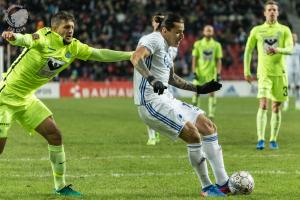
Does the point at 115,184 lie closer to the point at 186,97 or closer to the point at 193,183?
the point at 193,183

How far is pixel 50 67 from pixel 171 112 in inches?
60.9

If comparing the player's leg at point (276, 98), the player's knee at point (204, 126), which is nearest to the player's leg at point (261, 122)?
the player's leg at point (276, 98)

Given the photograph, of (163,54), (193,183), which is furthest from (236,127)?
(163,54)

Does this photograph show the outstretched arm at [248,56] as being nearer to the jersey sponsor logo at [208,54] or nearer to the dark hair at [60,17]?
the dark hair at [60,17]

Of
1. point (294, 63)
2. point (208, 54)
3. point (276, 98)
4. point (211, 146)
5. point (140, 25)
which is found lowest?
point (294, 63)

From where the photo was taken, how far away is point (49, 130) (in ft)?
29.7

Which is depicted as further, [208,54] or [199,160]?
[208,54]

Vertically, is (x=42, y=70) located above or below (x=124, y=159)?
above

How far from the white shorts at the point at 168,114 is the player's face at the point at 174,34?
653mm

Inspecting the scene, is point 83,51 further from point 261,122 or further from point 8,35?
point 261,122

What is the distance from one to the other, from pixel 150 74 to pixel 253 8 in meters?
37.7

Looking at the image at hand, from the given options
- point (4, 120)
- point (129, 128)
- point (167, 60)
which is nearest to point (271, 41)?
point (129, 128)

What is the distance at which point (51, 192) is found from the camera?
30.3ft

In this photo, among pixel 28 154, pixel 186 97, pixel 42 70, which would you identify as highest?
pixel 42 70
